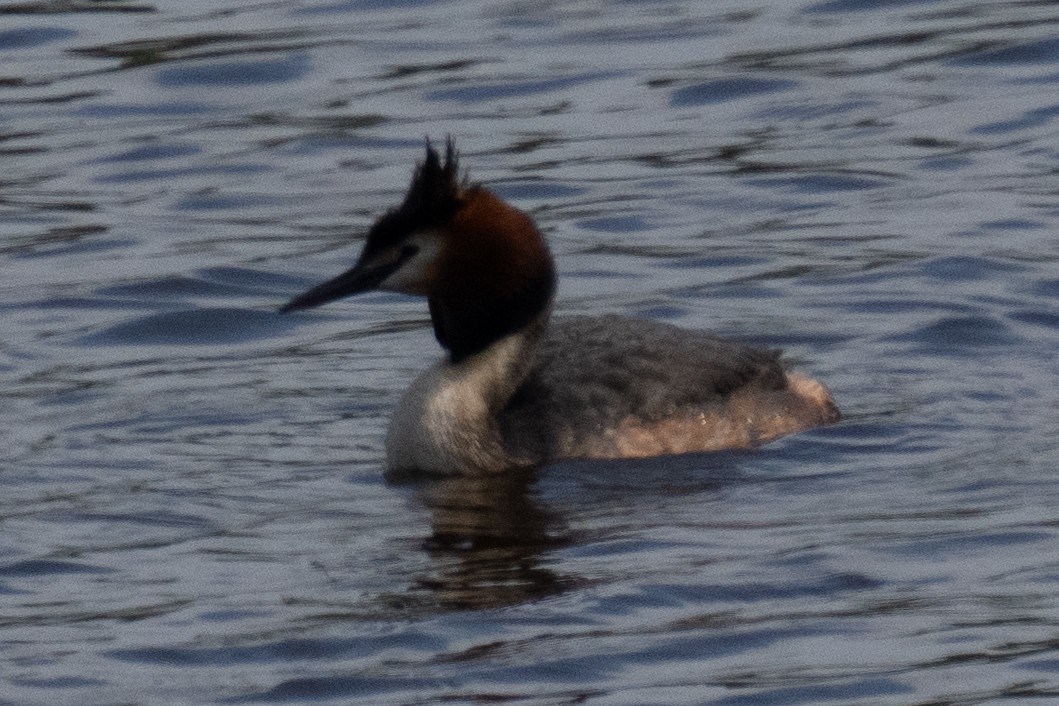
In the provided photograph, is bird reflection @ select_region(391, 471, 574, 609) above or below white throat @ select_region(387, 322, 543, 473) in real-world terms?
below

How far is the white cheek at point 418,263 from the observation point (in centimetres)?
1037

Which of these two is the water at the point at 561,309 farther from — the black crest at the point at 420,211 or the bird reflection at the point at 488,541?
the black crest at the point at 420,211

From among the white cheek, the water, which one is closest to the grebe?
the white cheek

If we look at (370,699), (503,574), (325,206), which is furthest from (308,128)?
(370,699)

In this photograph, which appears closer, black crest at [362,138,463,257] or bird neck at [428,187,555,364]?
black crest at [362,138,463,257]

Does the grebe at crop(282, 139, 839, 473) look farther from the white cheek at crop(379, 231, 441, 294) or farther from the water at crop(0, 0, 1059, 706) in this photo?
the water at crop(0, 0, 1059, 706)

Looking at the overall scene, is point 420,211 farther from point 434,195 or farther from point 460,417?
point 460,417

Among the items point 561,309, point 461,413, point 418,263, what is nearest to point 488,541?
point 461,413

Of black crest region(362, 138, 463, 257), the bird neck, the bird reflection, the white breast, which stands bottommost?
the bird reflection

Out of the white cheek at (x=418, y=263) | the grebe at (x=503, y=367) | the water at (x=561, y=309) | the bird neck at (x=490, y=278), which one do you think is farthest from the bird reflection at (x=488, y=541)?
the white cheek at (x=418, y=263)

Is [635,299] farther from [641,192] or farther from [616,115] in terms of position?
[616,115]

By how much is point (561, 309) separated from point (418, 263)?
3086 mm

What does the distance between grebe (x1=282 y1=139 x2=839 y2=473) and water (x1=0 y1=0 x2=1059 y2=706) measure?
0.17 meters

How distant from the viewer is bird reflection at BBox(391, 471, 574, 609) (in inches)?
348
